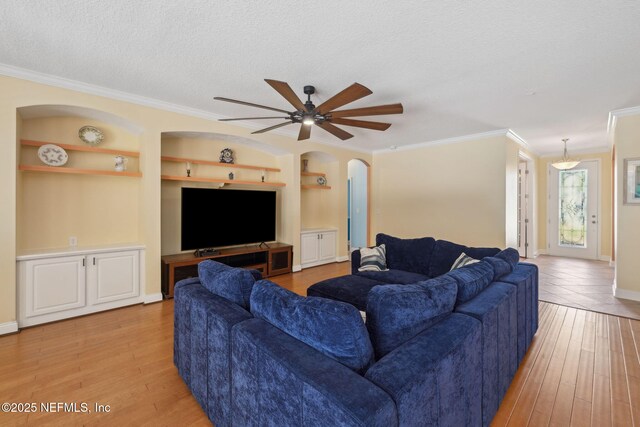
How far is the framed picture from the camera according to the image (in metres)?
3.72

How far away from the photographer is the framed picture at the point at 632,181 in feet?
12.2

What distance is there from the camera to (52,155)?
3189 millimetres

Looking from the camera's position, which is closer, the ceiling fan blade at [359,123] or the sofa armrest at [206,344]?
the sofa armrest at [206,344]

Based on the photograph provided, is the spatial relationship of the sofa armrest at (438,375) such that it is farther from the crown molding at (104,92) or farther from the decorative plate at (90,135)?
the decorative plate at (90,135)

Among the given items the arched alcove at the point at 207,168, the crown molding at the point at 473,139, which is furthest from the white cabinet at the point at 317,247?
the crown molding at the point at 473,139

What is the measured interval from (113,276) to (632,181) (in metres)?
6.74

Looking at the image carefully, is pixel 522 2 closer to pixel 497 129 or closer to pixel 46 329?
pixel 497 129

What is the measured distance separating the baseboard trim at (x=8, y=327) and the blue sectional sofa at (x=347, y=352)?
2.12 metres

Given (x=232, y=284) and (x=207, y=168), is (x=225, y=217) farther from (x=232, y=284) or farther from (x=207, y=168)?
(x=232, y=284)

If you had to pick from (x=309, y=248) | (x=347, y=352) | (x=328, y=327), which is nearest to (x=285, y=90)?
(x=328, y=327)

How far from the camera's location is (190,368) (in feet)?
6.15

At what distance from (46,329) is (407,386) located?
366 centimetres

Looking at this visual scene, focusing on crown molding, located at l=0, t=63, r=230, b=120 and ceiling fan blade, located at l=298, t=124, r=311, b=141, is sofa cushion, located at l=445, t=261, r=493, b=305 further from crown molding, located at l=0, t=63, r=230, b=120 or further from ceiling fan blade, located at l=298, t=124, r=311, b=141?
crown molding, located at l=0, t=63, r=230, b=120

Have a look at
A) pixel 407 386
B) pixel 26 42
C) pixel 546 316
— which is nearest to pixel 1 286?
pixel 26 42
